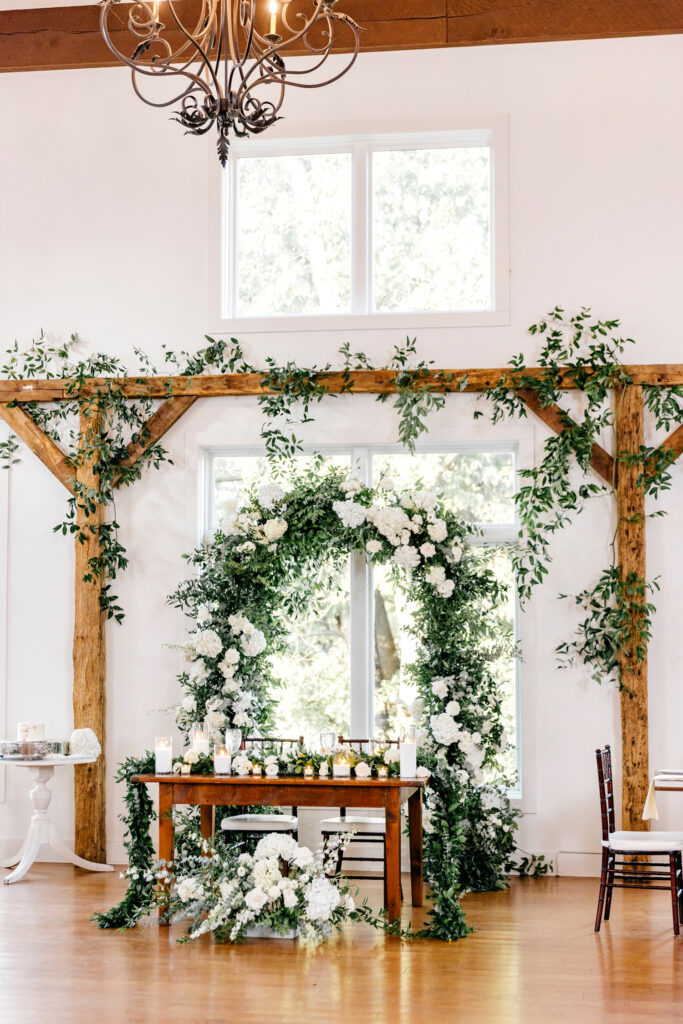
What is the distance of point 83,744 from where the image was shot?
266 inches

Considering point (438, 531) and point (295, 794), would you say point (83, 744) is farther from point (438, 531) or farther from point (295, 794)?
point (438, 531)

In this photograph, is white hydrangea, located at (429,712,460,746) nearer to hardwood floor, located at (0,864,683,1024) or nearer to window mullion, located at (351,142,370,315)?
hardwood floor, located at (0,864,683,1024)

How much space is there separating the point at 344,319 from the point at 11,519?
100 inches

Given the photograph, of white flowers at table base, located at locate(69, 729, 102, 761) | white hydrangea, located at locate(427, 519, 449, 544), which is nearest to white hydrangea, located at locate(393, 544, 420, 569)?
white hydrangea, located at locate(427, 519, 449, 544)

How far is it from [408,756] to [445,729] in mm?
894

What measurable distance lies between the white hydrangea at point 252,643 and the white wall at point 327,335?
1.89ft

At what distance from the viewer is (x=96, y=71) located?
762cm

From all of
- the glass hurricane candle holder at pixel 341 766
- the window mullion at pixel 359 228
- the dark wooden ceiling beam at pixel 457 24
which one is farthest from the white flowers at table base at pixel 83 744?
the dark wooden ceiling beam at pixel 457 24

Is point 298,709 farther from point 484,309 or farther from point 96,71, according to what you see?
point 96,71

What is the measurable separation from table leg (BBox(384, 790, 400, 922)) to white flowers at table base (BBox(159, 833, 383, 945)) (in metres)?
0.09

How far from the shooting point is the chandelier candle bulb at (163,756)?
18.6ft

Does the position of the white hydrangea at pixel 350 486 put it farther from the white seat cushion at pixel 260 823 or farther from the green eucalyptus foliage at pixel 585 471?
the white seat cushion at pixel 260 823

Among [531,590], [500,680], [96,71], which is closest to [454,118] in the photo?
[96,71]

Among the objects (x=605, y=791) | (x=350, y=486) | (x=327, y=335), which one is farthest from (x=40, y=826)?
(x=327, y=335)
